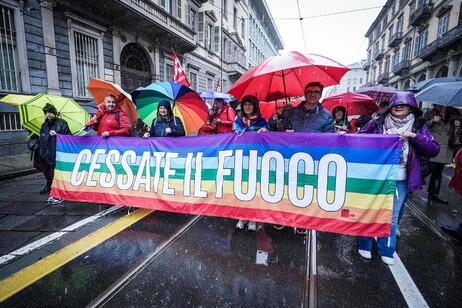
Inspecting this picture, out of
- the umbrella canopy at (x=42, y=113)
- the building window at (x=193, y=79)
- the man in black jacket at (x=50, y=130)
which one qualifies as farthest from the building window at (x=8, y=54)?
the building window at (x=193, y=79)

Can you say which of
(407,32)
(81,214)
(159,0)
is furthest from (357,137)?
(407,32)

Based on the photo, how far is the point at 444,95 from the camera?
11.3 ft

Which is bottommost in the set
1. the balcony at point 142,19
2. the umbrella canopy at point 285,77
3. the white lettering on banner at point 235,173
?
the white lettering on banner at point 235,173

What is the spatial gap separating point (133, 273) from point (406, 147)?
10.6ft

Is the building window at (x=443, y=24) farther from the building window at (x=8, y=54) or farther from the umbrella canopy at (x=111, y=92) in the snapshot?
the building window at (x=8, y=54)

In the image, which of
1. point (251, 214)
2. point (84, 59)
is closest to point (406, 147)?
point (251, 214)

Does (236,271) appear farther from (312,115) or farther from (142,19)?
(142,19)

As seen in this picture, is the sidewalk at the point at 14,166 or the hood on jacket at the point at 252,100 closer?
the hood on jacket at the point at 252,100

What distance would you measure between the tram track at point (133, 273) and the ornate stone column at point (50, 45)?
9787 mm

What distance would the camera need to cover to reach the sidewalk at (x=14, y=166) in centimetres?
616

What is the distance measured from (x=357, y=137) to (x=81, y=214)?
14.1 ft

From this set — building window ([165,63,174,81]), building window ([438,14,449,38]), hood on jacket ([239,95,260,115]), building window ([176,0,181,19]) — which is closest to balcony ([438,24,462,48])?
building window ([438,14,449,38])

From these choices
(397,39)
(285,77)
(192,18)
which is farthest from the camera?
(397,39)

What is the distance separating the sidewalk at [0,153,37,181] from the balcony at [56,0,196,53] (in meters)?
6.42
